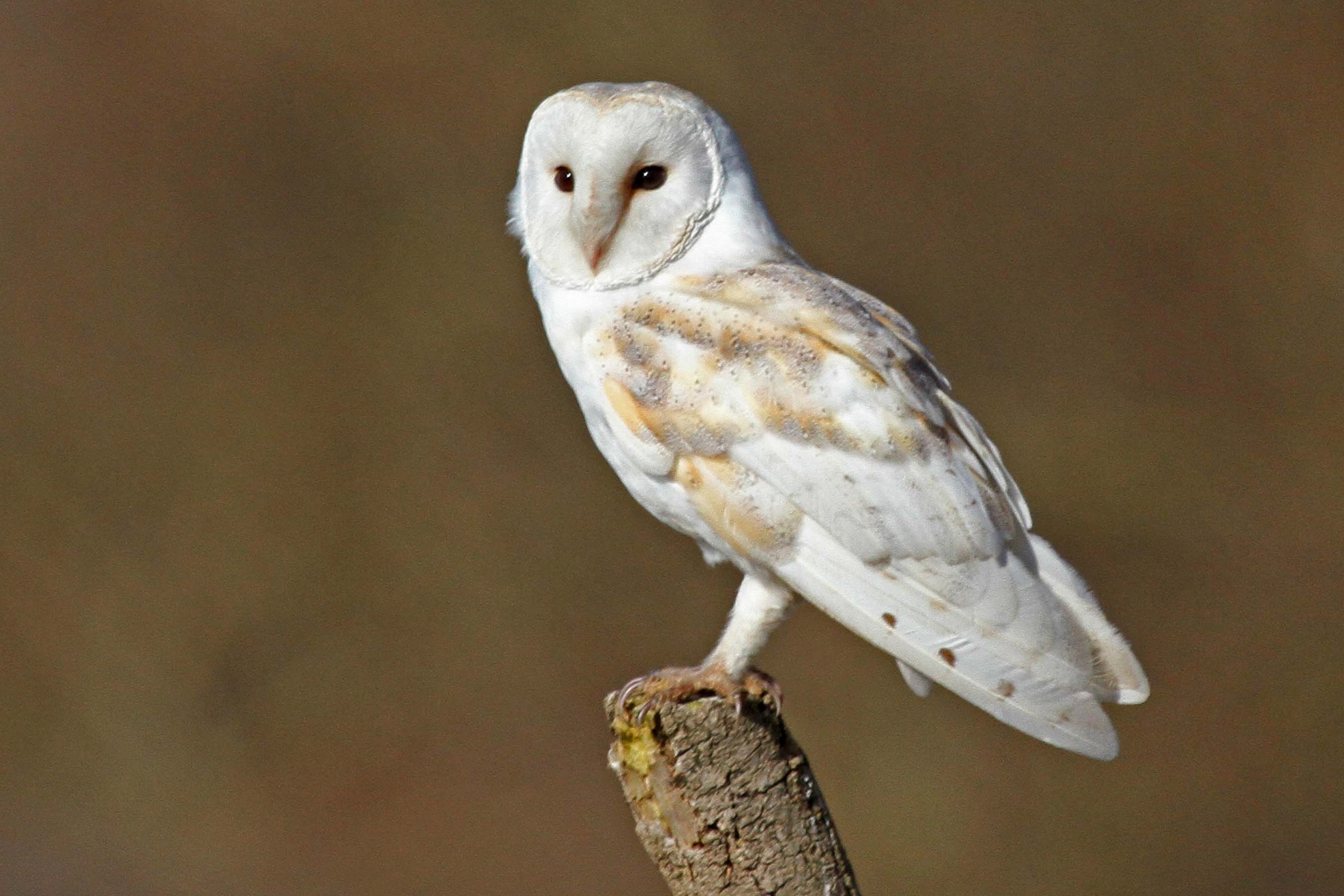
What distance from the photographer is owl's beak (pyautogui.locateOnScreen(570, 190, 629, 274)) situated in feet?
6.35

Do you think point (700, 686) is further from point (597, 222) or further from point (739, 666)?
point (597, 222)

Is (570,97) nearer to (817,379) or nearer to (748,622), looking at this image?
(817,379)

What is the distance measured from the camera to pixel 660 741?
184 centimetres

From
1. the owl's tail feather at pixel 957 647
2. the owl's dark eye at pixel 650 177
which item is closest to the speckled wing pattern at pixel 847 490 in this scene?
the owl's tail feather at pixel 957 647

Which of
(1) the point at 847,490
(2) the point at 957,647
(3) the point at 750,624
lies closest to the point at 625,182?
(1) the point at 847,490

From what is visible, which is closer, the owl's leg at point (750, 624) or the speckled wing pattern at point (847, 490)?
the speckled wing pattern at point (847, 490)

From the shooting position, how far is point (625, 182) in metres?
1.96

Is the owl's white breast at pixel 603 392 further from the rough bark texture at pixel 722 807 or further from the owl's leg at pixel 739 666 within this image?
the rough bark texture at pixel 722 807

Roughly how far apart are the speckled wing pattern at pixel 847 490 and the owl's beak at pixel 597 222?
0.30ft

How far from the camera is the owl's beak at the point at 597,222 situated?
1937 mm

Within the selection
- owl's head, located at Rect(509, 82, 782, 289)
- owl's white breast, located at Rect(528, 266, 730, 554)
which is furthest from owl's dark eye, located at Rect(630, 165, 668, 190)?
owl's white breast, located at Rect(528, 266, 730, 554)

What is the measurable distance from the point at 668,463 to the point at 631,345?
0.60ft

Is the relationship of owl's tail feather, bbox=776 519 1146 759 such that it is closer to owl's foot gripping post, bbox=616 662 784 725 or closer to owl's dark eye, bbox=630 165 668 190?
owl's foot gripping post, bbox=616 662 784 725

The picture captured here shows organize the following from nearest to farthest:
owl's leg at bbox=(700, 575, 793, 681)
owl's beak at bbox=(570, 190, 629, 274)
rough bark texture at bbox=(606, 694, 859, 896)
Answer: rough bark texture at bbox=(606, 694, 859, 896) < owl's beak at bbox=(570, 190, 629, 274) < owl's leg at bbox=(700, 575, 793, 681)
